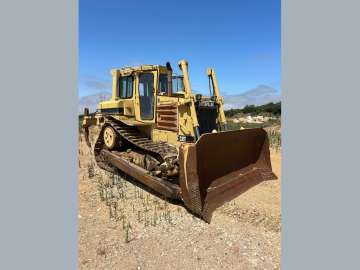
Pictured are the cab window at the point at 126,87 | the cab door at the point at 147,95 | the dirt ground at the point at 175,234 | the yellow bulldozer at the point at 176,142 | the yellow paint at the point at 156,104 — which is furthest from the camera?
the cab window at the point at 126,87

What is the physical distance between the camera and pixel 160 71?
8.00 metres

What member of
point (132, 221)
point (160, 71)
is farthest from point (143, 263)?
point (160, 71)

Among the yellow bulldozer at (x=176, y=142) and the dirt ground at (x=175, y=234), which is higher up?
the yellow bulldozer at (x=176, y=142)

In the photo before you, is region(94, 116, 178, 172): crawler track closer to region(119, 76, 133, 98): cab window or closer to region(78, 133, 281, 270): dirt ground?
region(119, 76, 133, 98): cab window

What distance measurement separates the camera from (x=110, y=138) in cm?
830

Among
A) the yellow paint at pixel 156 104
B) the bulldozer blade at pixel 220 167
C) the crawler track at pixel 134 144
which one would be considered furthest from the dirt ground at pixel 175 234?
the yellow paint at pixel 156 104

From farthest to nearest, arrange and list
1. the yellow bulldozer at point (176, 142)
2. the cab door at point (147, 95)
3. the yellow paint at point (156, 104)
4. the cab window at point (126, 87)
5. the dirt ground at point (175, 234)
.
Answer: the cab window at point (126, 87) → the cab door at point (147, 95) → the yellow paint at point (156, 104) → the yellow bulldozer at point (176, 142) → the dirt ground at point (175, 234)

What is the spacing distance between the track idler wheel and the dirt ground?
5.60ft

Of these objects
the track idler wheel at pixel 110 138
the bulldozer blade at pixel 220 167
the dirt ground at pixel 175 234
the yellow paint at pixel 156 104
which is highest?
the yellow paint at pixel 156 104

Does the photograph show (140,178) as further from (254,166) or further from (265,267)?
(265,267)

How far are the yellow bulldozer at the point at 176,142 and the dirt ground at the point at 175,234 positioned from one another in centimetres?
29

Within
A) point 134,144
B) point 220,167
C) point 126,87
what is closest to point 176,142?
point 134,144

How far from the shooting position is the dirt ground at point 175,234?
4263 millimetres

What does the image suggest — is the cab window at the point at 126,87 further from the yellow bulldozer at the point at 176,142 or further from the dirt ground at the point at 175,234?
the dirt ground at the point at 175,234
